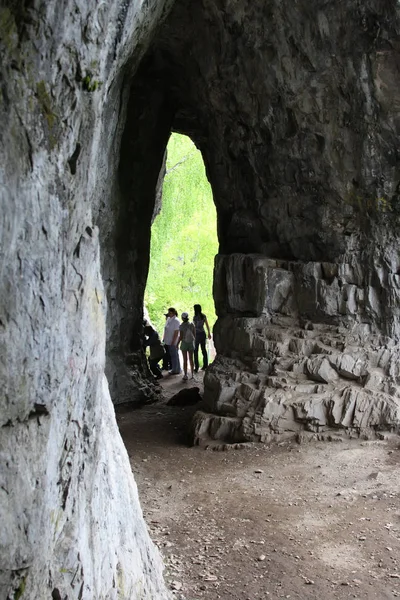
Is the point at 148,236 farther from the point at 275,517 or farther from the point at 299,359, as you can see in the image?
the point at 275,517

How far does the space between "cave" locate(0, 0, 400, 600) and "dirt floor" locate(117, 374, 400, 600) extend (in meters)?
0.72

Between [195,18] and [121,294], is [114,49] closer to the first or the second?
[195,18]

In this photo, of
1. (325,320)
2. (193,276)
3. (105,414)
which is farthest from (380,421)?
(193,276)

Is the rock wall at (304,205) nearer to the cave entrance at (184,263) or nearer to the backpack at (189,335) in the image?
the backpack at (189,335)

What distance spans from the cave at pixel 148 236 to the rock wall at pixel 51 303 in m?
0.01

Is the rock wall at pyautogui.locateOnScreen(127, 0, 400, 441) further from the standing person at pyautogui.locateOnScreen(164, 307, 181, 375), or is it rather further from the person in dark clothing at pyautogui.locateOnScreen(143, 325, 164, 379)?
the person in dark clothing at pyautogui.locateOnScreen(143, 325, 164, 379)

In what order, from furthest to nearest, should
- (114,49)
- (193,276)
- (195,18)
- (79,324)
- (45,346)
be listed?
1. (193,276)
2. (195,18)
3. (114,49)
4. (79,324)
5. (45,346)

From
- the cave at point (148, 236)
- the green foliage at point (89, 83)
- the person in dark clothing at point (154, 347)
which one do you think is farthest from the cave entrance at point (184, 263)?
the green foliage at point (89, 83)

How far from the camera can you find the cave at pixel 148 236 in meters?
3.19

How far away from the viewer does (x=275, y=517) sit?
23.1 ft

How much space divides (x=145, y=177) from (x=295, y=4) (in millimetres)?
5092

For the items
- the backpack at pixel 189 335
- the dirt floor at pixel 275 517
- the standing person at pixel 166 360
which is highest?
the backpack at pixel 189 335

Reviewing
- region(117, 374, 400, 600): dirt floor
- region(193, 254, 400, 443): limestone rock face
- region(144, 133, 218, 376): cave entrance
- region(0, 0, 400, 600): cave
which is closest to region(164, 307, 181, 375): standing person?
region(0, 0, 400, 600): cave

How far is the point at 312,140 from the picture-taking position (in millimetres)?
10258
